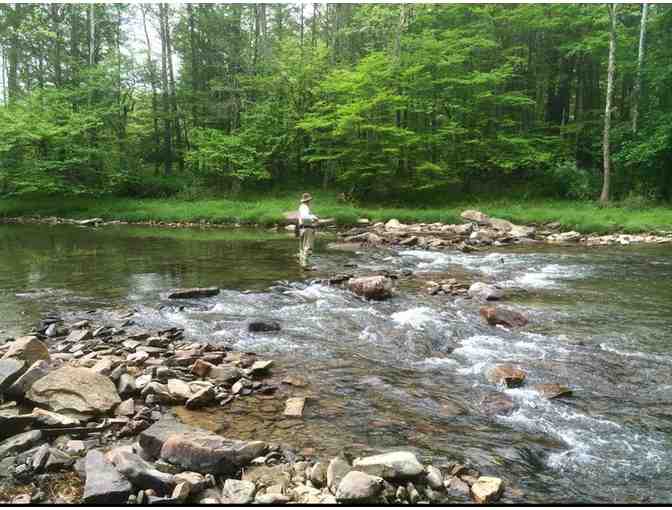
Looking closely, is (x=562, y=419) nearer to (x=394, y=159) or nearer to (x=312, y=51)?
(x=394, y=159)

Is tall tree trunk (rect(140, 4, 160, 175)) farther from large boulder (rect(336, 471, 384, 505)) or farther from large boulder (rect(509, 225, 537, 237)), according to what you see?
large boulder (rect(336, 471, 384, 505))

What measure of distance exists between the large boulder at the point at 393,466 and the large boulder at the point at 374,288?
256 inches

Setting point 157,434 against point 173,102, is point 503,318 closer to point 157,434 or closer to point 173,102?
point 157,434

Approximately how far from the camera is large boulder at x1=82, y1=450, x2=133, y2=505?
3.44m

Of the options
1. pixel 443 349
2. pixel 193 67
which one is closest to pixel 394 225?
pixel 443 349

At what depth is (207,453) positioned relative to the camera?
389 centimetres

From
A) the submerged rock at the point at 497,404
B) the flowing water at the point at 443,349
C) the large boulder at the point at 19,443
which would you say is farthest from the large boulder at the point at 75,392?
the submerged rock at the point at 497,404

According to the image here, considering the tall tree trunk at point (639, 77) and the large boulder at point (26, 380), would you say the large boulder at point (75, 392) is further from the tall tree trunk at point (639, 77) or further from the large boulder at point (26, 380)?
the tall tree trunk at point (639, 77)

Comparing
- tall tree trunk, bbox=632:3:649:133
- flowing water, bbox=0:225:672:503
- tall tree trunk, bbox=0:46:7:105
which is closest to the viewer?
flowing water, bbox=0:225:672:503

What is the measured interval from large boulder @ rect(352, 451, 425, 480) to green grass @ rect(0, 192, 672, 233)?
19.6 meters

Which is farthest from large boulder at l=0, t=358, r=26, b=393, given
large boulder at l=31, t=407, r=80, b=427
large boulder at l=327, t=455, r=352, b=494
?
large boulder at l=327, t=455, r=352, b=494

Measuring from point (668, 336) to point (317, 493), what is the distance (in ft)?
22.3

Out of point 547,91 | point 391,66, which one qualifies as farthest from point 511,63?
point 391,66

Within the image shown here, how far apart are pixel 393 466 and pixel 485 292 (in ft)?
23.4
